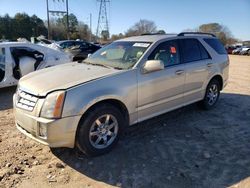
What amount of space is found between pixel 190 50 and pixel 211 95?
1.34 meters

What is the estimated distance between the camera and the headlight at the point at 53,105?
3629 mm

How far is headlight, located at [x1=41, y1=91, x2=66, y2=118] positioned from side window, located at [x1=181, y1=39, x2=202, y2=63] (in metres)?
2.73

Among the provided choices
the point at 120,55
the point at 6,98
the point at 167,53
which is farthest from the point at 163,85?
the point at 6,98

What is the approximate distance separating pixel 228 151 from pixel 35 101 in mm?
2939

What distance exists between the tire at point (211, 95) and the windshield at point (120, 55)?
2090mm

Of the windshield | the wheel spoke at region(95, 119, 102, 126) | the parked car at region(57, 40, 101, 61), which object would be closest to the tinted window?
the windshield

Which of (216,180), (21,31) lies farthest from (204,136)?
(21,31)

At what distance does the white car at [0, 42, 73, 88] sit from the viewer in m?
7.74

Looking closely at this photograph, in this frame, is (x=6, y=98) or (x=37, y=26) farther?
(x=37, y=26)

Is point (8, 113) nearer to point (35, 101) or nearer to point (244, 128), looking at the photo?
point (35, 101)

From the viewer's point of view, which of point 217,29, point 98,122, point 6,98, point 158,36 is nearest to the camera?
point 98,122

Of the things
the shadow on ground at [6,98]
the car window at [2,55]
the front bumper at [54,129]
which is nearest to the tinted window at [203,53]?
the front bumper at [54,129]

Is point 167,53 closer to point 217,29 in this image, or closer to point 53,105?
point 53,105

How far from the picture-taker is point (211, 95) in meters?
6.48
